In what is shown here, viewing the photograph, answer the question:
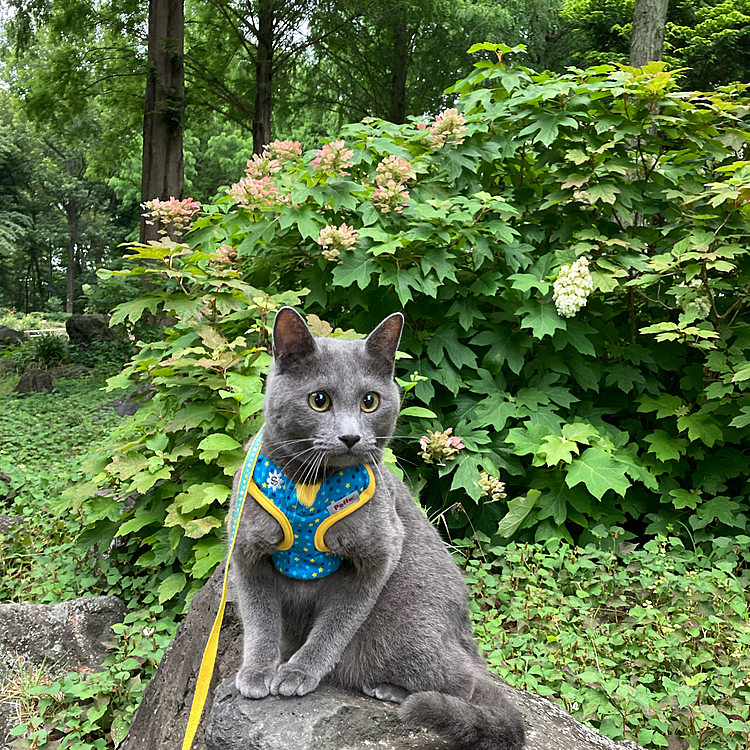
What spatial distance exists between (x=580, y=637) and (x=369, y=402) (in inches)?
82.9

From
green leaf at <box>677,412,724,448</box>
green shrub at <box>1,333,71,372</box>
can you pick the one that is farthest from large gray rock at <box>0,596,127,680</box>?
green shrub at <box>1,333,71,372</box>

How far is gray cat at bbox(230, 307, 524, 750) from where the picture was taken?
1.68 metres

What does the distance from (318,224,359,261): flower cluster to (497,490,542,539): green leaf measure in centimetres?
182

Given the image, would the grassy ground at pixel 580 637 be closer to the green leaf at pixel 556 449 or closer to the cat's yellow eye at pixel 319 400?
the green leaf at pixel 556 449

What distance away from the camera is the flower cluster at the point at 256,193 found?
381cm

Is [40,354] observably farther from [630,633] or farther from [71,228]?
[71,228]

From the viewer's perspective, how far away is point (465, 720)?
5.42 ft

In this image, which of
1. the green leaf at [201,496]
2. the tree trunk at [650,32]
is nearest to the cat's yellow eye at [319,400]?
the green leaf at [201,496]

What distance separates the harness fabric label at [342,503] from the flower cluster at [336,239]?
2.12 metres

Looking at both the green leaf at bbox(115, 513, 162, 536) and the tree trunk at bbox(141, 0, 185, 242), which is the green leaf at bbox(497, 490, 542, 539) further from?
the tree trunk at bbox(141, 0, 185, 242)

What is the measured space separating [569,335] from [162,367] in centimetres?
249

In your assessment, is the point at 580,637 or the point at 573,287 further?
the point at 573,287

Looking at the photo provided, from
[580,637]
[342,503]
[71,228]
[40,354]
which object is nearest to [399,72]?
[40,354]

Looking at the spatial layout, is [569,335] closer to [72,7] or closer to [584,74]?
[584,74]
